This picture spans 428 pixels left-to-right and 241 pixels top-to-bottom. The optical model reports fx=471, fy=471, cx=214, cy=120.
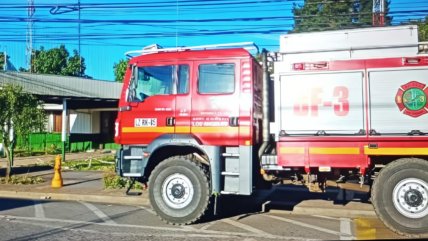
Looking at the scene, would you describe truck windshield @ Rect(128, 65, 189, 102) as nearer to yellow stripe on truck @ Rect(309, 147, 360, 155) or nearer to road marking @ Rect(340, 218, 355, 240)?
yellow stripe on truck @ Rect(309, 147, 360, 155)

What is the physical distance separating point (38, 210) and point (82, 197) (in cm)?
191

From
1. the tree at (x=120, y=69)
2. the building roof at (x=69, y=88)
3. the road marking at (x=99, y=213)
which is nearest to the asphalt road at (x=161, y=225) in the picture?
the road marking at (x=99, y=213)

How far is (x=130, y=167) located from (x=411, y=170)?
190 inches

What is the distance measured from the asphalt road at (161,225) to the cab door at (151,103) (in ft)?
5.25

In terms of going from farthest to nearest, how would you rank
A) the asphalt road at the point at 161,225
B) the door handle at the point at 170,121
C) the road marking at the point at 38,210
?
the road marking at the point at 38,210, the door handle at the point at 170,121, the asphalt road at the point at 161,225

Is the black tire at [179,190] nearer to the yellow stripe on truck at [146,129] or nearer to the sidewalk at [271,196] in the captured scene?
the yellow stripe on truck at [146,129]

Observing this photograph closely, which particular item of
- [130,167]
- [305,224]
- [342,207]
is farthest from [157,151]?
[342,207]

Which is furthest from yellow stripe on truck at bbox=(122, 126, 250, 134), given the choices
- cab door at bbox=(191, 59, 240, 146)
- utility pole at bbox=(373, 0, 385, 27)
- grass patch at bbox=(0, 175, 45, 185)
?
grass patch at bbox=(0, 175, 45, 185)

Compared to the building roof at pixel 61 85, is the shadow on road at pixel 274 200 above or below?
below

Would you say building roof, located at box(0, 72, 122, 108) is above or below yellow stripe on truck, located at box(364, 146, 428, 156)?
above

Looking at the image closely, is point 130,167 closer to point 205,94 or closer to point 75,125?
point 205,94

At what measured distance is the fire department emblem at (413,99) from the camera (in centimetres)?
739

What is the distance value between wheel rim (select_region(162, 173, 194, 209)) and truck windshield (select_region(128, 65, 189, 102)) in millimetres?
1575

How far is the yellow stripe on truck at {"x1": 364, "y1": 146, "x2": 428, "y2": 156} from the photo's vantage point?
737 cm
